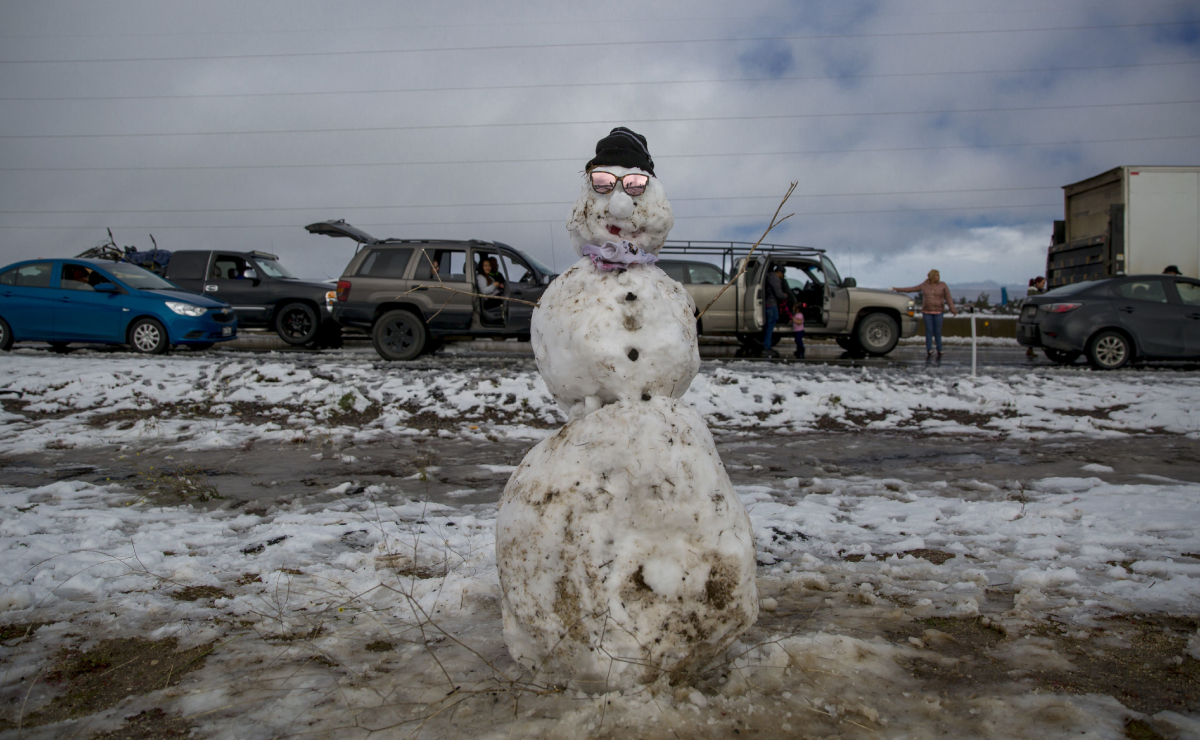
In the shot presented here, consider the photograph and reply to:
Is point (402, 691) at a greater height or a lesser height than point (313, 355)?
lesser

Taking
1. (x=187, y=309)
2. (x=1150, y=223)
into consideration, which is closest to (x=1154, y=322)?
(x=1150, y=223)

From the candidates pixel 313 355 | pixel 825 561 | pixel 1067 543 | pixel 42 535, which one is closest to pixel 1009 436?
pixel 1067 543

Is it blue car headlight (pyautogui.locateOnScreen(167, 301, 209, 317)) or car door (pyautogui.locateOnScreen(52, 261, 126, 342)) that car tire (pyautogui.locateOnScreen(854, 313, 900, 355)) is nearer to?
blue car headlight (pyautogui.locateOnScreen(167, 301, 209, 317))

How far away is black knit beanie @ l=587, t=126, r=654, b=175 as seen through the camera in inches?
93.3

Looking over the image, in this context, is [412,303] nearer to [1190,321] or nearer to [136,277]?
[136,277]

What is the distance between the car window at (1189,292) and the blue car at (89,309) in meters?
15.1

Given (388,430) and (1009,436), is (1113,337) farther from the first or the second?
(388,430)

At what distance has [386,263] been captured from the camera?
34.6ft

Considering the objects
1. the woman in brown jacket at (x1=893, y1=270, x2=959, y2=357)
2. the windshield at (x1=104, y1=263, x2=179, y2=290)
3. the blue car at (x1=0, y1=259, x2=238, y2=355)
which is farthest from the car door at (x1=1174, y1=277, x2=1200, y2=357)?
the windshield at (x1=104, y1=263, x2=179, y2=290)

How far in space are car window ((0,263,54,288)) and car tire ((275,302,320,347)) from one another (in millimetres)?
3279

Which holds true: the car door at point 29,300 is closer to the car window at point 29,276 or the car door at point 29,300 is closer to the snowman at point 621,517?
the car window at point 29,276

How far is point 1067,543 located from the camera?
3.34 metres

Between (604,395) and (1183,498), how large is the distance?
3975 mm

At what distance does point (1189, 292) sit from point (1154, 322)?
0.86 m
